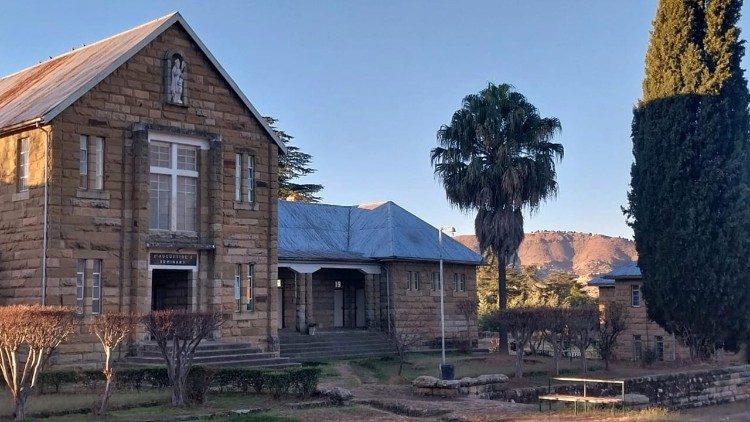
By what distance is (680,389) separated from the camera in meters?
27.7

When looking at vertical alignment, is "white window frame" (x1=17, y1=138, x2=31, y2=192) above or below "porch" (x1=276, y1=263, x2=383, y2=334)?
above

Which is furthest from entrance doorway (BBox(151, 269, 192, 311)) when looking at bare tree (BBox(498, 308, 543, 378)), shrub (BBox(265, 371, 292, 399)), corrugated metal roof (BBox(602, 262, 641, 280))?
corrugated metal roof (BBox(602, 262, 641, 280))

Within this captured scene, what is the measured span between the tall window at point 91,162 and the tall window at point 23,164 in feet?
5.18

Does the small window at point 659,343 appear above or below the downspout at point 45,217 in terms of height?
below

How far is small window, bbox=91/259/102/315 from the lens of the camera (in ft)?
82.9

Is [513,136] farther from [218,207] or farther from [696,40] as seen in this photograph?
[218,207]

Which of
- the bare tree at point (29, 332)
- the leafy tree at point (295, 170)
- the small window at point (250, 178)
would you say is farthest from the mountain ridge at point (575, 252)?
the bare tree at point (29, 332)

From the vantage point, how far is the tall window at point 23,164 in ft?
83.3

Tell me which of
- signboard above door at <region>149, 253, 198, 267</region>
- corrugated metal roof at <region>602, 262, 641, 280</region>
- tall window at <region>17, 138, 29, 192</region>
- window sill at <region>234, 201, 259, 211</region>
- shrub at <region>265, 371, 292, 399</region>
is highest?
tall window at <region>17, 138, 29, 192</region>

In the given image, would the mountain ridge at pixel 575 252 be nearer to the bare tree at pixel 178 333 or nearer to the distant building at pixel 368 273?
the distant building at pixel 368 273

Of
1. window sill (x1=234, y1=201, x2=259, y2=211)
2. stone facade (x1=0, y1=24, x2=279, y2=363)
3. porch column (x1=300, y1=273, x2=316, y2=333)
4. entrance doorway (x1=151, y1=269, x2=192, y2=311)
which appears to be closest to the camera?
stone facade (x1=0, y1=24, x2=279, y2=363)

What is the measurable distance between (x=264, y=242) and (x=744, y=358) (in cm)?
1809

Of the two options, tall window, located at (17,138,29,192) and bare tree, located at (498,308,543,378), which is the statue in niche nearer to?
tall window, located at (17,138,29,192)

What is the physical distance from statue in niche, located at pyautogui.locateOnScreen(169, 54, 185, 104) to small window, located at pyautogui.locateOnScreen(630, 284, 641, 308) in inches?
999
